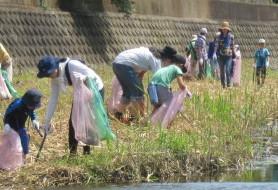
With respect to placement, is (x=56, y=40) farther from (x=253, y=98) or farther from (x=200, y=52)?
(x=253, y=98)

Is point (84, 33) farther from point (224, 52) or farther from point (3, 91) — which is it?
point (3, 91)

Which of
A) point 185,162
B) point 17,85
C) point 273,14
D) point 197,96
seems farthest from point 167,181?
point 273,14

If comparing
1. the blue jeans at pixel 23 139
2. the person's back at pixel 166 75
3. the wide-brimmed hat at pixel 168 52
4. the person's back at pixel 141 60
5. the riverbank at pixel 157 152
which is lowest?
the riverbank at pixel 157 152

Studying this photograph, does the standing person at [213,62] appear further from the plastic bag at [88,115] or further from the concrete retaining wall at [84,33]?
the plastic bag at [88,115]

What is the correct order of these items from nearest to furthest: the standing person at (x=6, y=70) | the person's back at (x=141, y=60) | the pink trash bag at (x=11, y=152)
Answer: the pink trash bag at (x=11, y=152) → the person's back at (x=141, y=60) → the standing person at (x=6, y=70)

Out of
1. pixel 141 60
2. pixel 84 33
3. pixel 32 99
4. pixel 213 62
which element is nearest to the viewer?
pixel 32 99

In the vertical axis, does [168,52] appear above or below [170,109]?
above

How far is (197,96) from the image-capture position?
1259cm

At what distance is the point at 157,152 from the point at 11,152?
1617mm

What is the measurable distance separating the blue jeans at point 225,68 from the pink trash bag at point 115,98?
5.59 m

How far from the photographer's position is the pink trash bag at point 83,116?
9750mm

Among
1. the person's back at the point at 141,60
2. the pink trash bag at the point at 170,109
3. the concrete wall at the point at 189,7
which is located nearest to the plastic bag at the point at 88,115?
the pink trash bag at the point at 170,109

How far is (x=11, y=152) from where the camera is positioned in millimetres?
9383

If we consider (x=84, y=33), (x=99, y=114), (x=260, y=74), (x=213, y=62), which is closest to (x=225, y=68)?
(x=260, y=74)
